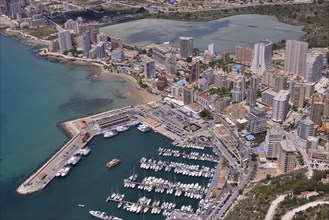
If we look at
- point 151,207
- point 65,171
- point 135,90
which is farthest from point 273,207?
point 135,90

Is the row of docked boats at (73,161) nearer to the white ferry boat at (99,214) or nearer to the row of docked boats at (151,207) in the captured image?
the white ferry boat at (99,214)

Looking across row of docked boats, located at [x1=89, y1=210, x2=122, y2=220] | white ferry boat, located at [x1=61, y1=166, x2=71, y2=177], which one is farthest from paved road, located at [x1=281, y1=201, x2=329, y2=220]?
white ferry boat, located at [x1=61, y1=166, x2=71, y2=177]

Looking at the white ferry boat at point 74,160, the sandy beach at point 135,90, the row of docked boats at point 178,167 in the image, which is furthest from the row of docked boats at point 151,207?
the sandy beach at point 135,90

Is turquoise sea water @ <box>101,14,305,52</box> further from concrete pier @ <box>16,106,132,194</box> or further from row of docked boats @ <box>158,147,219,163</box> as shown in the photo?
row of docked boats @ <box>158,147,219,163</box>

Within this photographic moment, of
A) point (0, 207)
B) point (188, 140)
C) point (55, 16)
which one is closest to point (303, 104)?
point (188, 140)

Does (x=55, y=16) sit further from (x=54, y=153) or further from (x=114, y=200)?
(x=114, y=200)

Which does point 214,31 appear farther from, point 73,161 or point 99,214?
point 99,214
